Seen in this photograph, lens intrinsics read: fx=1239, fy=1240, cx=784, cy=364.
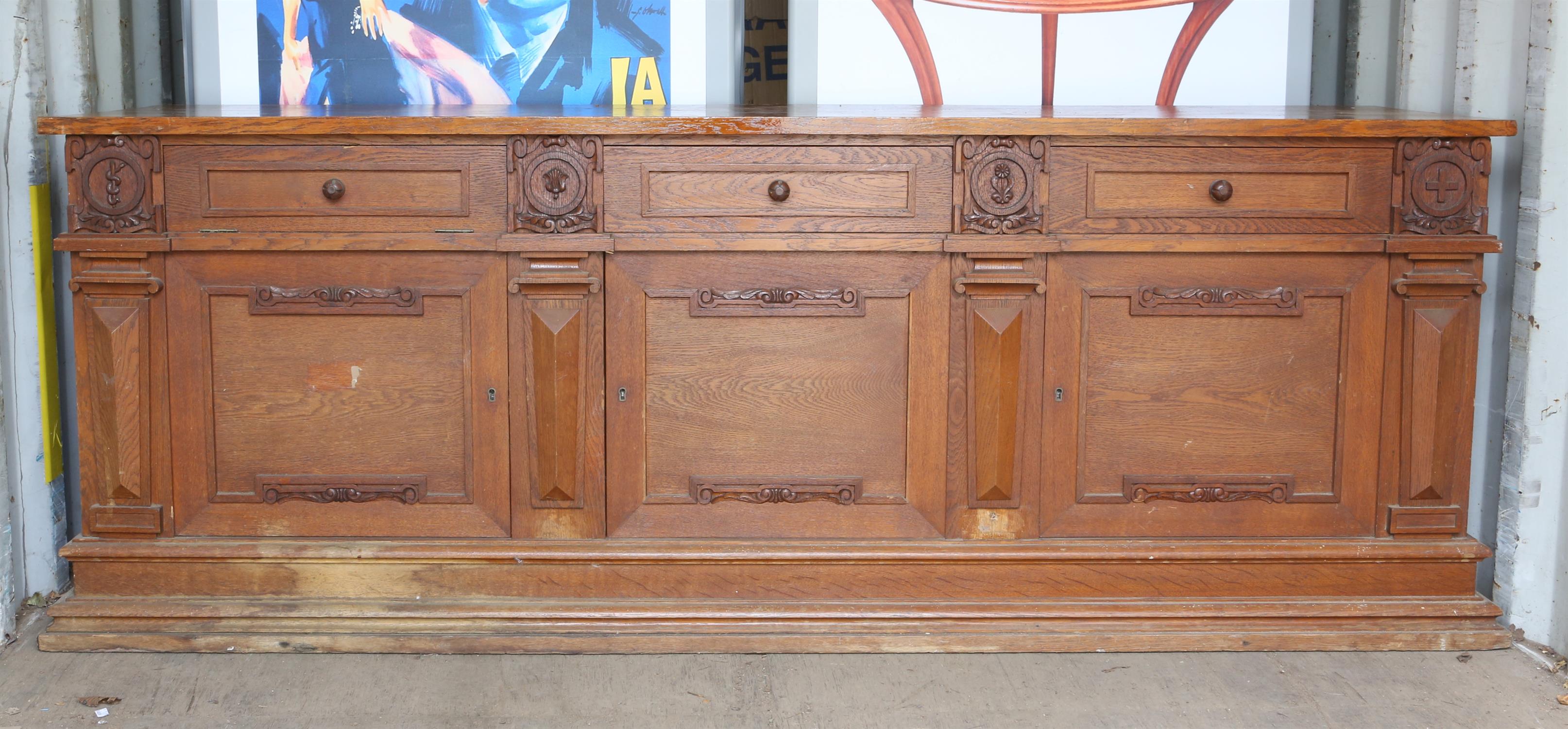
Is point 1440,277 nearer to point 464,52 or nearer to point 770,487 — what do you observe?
point 770,487

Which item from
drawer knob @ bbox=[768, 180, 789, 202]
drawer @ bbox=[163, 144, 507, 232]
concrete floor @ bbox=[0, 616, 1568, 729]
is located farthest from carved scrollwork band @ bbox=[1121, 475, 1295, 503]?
drawer @ bbox=[163, 144, 507, 232]

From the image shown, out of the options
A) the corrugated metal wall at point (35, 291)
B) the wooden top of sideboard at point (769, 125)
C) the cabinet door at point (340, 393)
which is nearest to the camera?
the wooden top of sideboard at point (769, 125)

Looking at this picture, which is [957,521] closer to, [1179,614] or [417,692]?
[1179,614]

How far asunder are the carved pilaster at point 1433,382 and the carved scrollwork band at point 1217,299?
0.23 metres

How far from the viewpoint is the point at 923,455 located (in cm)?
270

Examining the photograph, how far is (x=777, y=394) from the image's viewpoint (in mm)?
2678

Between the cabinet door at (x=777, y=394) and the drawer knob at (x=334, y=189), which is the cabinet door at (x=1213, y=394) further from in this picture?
the drawer knob at (x=334, y=189)

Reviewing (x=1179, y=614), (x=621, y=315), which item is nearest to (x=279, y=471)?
(x=621, y=315)

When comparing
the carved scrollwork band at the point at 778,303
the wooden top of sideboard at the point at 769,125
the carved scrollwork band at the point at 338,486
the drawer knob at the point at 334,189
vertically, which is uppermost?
the wooden top of sideboard at the point at 769,125

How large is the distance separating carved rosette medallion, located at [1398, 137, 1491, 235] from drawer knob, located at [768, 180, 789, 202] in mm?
1282

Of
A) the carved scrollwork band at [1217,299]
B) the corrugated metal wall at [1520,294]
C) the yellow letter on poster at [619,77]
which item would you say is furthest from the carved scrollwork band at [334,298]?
the corrugated metal wall at [1520,294]

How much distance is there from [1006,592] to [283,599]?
Answer: 5.19ft

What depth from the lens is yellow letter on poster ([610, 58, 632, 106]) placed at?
323 cm

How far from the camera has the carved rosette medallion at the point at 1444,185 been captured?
8.48 feet
